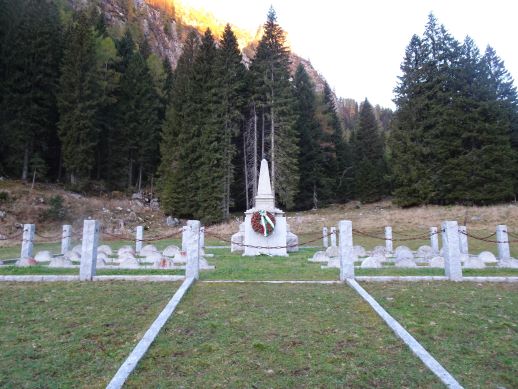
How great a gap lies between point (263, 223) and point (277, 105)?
21650mm

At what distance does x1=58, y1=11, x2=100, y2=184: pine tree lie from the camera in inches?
1265

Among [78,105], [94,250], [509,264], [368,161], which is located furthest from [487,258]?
[368,161]

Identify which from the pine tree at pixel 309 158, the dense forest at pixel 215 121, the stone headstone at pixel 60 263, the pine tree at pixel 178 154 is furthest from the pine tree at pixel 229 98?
the stone headstone at pixel 60 263

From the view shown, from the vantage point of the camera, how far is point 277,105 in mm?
35000

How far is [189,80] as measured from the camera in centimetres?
3678

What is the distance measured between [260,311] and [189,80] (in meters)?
34.1

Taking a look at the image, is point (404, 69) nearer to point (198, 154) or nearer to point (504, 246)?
point (198, 154)

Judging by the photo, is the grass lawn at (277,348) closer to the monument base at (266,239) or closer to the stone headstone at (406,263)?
the stone headstone at (406,263)

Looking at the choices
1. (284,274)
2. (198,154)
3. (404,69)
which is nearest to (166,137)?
(198,154)

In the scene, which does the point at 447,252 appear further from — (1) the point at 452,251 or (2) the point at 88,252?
(2) the point at 88,252

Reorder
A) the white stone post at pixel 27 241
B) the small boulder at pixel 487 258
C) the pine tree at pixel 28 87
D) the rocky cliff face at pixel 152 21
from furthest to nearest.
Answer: the rocky cliff face at pixel 152 21 → the pine tree at pixel 28 87 → the white stone post at pixel 27 241 → the small boulder at pixel 487 258

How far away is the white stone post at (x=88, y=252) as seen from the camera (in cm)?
875

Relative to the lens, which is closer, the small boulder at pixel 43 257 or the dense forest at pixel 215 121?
the small boulder at pixel 43 257

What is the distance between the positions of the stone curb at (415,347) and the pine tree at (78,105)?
3127 cm
